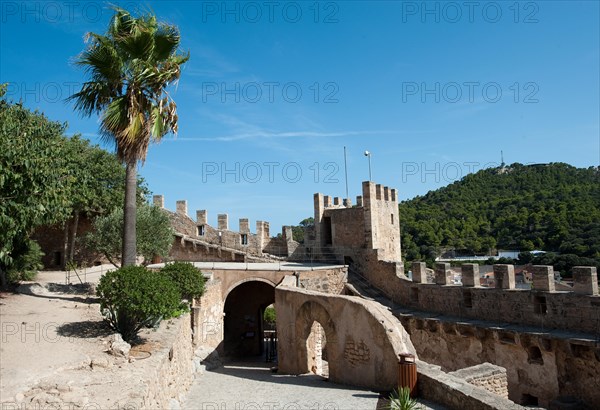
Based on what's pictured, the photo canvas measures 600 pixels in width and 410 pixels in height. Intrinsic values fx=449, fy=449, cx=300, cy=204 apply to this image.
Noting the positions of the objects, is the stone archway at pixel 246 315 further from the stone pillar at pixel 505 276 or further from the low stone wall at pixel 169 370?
the stone pillar at pixel 505 276

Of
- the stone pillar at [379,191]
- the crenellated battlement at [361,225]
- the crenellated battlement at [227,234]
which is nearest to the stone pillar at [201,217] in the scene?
the crenellated battlement at [227,234]

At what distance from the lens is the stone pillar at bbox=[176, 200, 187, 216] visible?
2841cm

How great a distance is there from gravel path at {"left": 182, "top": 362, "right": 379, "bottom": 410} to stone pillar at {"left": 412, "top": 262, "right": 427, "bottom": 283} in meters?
8.00

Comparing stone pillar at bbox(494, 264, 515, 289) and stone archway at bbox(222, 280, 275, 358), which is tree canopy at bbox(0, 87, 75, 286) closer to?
stone pillar at bbox(494, 264, 515, 289)

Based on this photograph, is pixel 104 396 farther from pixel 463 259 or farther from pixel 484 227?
pixel 484 227

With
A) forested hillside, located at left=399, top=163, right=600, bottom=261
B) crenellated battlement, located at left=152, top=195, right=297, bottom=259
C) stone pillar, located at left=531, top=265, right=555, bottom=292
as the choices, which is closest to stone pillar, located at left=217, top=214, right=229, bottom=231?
crenellated battlement, located at left=152, top=195, right=297, bottom=259

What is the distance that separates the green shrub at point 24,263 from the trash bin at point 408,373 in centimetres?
1299

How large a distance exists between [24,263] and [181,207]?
12705 millimetres

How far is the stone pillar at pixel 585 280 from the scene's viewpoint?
548 inches

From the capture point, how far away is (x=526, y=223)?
50625 millimetres

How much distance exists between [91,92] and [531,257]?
135 feet

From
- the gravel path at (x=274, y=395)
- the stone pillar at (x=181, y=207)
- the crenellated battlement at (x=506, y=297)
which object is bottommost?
the gravel path at (x=274, y=395)

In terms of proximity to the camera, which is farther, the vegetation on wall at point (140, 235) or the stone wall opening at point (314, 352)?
the vegetation on wall at point (140, 235)

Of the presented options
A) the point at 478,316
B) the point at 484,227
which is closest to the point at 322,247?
the point at 478,316
